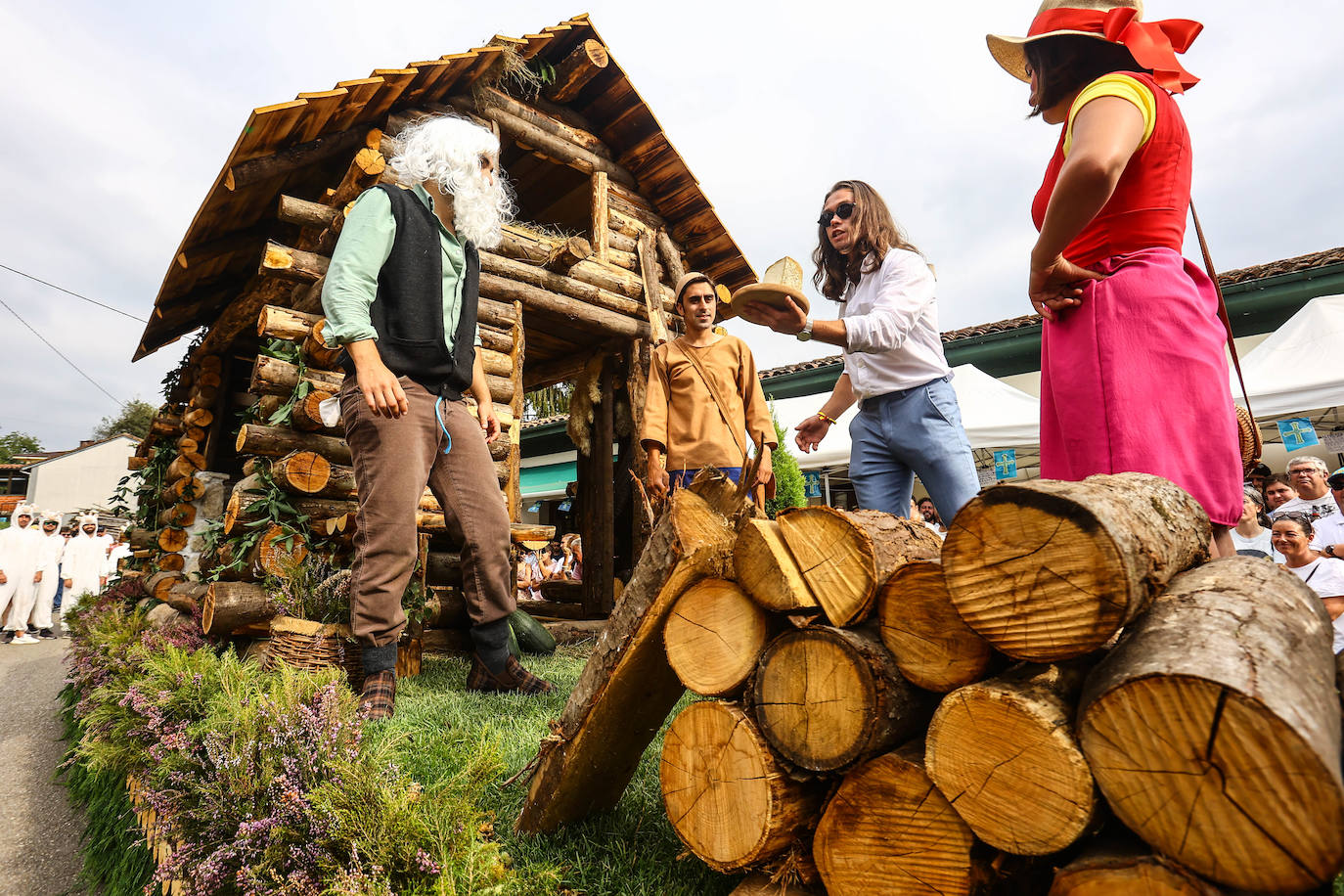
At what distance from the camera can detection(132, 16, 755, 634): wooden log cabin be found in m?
4.38

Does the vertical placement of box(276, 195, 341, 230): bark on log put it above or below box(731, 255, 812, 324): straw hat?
above

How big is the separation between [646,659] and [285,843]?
918 millimetres

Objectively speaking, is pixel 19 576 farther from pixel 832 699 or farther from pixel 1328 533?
pixel 1328 533

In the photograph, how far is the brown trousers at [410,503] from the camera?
2736mm

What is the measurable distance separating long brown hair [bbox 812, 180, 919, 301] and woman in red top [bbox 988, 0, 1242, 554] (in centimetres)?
135

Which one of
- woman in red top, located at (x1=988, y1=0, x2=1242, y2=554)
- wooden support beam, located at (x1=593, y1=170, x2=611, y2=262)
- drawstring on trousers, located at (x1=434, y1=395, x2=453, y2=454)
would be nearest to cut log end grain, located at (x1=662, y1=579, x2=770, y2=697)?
woman in red top, located at (x1=988, y1=0, x2=1242, y2=554)

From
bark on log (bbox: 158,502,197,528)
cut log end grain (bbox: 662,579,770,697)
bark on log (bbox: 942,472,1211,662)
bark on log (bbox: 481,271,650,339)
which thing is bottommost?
cut log end grain (bbox: 662,579,770,697)

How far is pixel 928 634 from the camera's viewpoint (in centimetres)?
128

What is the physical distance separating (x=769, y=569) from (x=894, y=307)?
170 cm

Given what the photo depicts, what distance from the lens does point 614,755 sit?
1.78 metres

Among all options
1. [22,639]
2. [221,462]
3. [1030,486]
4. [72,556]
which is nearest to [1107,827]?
[1030,486]

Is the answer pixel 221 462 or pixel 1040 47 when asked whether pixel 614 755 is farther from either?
pixel 221 462

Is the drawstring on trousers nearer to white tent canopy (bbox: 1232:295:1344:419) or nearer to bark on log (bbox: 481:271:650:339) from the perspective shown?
bark on log (bbox: 481:271:650:339)

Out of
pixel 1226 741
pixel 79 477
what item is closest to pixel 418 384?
pixel 1226 741
